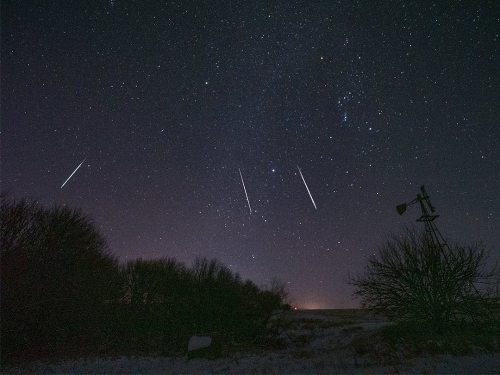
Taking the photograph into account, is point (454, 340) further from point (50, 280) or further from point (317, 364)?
point (50, 280)

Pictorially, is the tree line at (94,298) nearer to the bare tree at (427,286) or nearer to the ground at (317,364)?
the ground at (317,364)

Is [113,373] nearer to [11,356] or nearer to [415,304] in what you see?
[11,356]

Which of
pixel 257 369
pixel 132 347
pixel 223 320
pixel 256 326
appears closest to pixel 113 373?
pixel 257 369

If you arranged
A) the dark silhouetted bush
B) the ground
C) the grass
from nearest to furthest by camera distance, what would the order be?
the ground
the grass
the dark silhouetted bush

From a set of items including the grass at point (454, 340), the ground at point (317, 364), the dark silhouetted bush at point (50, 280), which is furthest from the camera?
the dark silhouetted bush at point (50, 280)

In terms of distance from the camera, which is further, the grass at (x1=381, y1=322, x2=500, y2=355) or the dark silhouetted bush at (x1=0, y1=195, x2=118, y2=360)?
the dark silhouetted bush at (x1=0, y1=195, x2=118, y2=360)

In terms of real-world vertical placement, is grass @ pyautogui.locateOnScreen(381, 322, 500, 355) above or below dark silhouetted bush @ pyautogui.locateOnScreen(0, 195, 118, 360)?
below

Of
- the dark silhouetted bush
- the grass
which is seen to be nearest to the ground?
the grass

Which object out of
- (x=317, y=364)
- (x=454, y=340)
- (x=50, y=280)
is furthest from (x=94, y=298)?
(x=454, y=340)

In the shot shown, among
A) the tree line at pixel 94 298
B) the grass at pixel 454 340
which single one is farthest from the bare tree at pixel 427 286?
the tree line at pixel 94 298

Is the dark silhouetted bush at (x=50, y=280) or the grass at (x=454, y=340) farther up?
the dark silhouetted bush at (x=50, y=280)

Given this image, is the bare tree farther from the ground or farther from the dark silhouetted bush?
the dark silhouetted bush

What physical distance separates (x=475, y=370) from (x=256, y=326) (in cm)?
1900

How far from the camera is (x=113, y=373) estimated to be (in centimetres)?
1490
